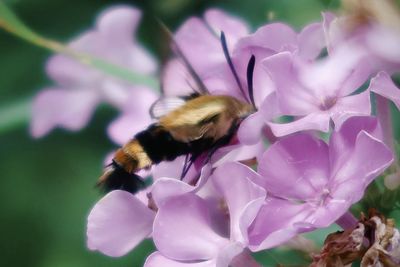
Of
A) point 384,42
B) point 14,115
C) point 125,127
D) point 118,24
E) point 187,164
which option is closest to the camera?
point 384,42

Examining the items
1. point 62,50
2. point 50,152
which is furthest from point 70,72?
point 50,152

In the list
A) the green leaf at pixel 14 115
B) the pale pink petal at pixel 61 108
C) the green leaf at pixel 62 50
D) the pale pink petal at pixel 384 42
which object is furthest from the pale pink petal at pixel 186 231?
the green leaf at pixel 14 115

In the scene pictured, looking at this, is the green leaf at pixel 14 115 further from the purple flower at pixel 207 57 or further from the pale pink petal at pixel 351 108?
the pale pink petal at pixel 351 108

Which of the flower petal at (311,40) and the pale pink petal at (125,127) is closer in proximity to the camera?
the flower petal at (311,40)

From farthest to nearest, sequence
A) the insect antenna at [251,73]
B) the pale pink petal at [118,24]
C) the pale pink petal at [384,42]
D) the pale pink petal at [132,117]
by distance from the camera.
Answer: the pale pink petal at [118,24] → the pale pink petal at [132,117] → the insect antenna at [251,73] → the pale pink petal at [384,42]

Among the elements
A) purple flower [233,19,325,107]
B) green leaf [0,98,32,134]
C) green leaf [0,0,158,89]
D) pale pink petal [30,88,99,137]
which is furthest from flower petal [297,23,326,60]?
green leaf [0,98,32,134]

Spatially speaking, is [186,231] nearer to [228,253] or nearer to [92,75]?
[228,253]
